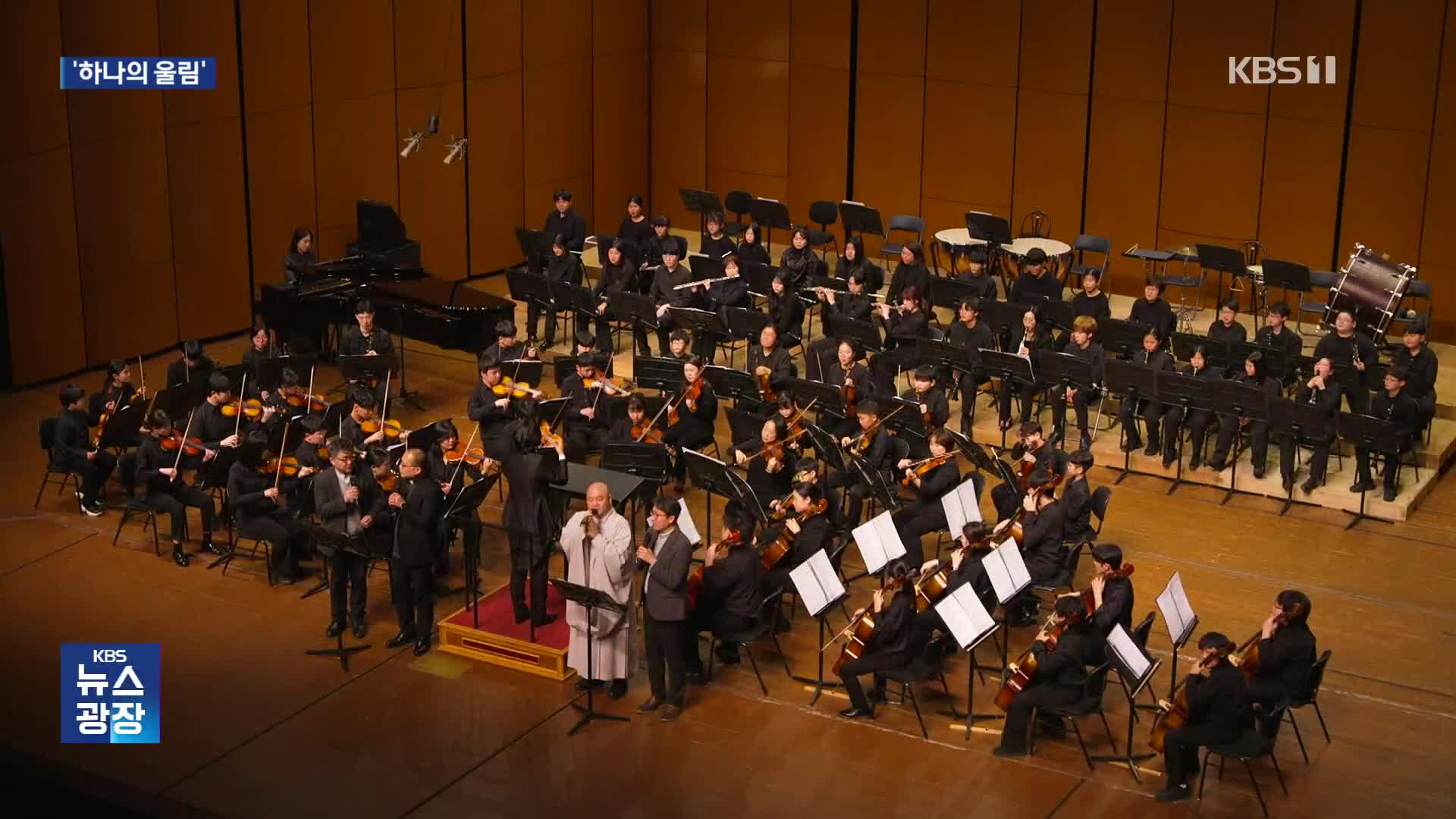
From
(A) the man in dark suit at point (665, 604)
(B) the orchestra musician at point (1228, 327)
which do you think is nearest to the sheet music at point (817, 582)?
(A) the man in dark suit at point (665, 604)

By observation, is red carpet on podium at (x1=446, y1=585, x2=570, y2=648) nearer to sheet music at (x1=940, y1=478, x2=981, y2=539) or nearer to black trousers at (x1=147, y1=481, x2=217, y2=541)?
black trousers at (x1=147, y1=481, x2=217, y2=541)

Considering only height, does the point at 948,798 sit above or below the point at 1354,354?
below

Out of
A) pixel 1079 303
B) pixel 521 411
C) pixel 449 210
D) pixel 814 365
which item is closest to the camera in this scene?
pixel 521 411

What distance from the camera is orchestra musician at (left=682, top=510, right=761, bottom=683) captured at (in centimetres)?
1087

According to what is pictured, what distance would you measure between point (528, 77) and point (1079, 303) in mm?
7641

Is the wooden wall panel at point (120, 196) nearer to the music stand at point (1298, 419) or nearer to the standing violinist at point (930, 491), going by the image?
the standing violinist at point (930, 491)

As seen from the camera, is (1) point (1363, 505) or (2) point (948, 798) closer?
(2) point (948, 798)

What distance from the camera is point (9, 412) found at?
1611 centimetres

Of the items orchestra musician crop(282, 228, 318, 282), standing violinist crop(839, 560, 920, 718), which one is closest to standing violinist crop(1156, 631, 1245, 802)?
standing violinist crop(839, 560, 920, 718)

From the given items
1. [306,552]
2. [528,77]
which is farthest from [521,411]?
[528,77]

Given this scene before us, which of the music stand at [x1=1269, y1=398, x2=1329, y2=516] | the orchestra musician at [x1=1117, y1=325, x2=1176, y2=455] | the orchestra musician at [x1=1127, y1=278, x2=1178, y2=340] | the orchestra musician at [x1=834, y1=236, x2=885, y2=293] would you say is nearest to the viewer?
the music stand at [x1=1269, y1=398, x2=1329, y2=516]

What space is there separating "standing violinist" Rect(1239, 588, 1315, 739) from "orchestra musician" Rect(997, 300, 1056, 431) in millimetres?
4871

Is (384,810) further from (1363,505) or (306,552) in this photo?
(1363,505)

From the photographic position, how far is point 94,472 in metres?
13.8
